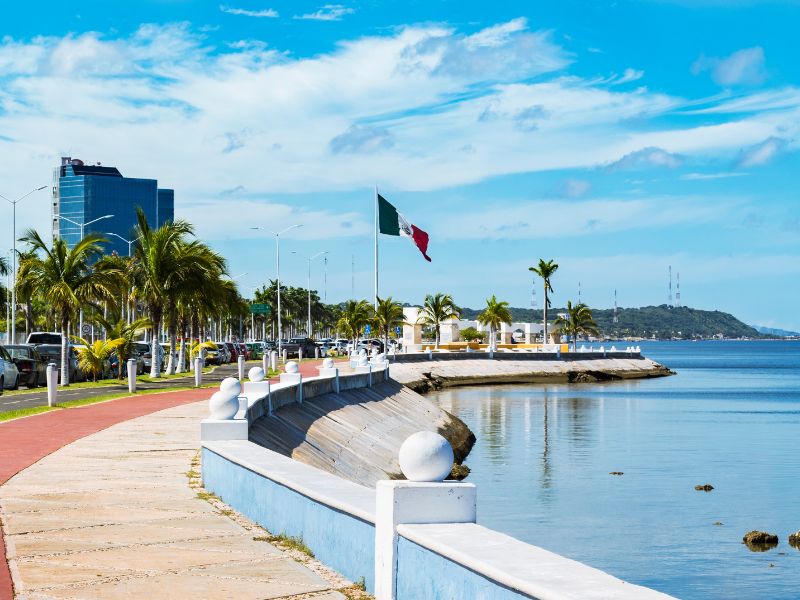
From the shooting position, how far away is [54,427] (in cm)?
1906

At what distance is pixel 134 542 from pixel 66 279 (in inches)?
1152

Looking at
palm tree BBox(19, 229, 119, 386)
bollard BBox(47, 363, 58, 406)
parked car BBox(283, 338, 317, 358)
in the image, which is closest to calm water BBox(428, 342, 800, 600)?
bollard BBox(47, 363, 58, 406)

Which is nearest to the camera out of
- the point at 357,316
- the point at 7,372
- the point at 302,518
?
the point at 302,518

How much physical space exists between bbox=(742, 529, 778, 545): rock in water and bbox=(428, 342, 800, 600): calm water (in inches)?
10.3

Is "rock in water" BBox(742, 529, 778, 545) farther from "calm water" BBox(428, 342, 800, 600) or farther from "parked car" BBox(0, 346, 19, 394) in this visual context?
"parked car" BBox(0, 346, 19, 394)

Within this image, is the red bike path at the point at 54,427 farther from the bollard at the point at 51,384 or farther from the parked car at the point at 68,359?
the parked car at the point at 68,359

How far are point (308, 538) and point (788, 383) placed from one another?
94.8 metres

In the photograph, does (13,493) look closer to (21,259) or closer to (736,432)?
(736,432)

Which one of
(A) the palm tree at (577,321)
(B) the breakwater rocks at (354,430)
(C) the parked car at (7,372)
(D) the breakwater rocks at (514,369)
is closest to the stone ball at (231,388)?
(B) the breakwater rocks at (354,430)

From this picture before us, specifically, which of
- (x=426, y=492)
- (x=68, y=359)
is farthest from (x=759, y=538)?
(x=68, y=359)

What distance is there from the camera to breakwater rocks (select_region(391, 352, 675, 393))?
7012 cm

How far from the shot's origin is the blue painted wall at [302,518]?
22.8 ft

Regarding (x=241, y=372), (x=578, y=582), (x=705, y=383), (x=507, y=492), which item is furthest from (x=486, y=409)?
(x=578, y=582)

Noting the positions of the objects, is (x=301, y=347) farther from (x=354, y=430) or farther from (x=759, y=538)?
(x=759, y=538)
